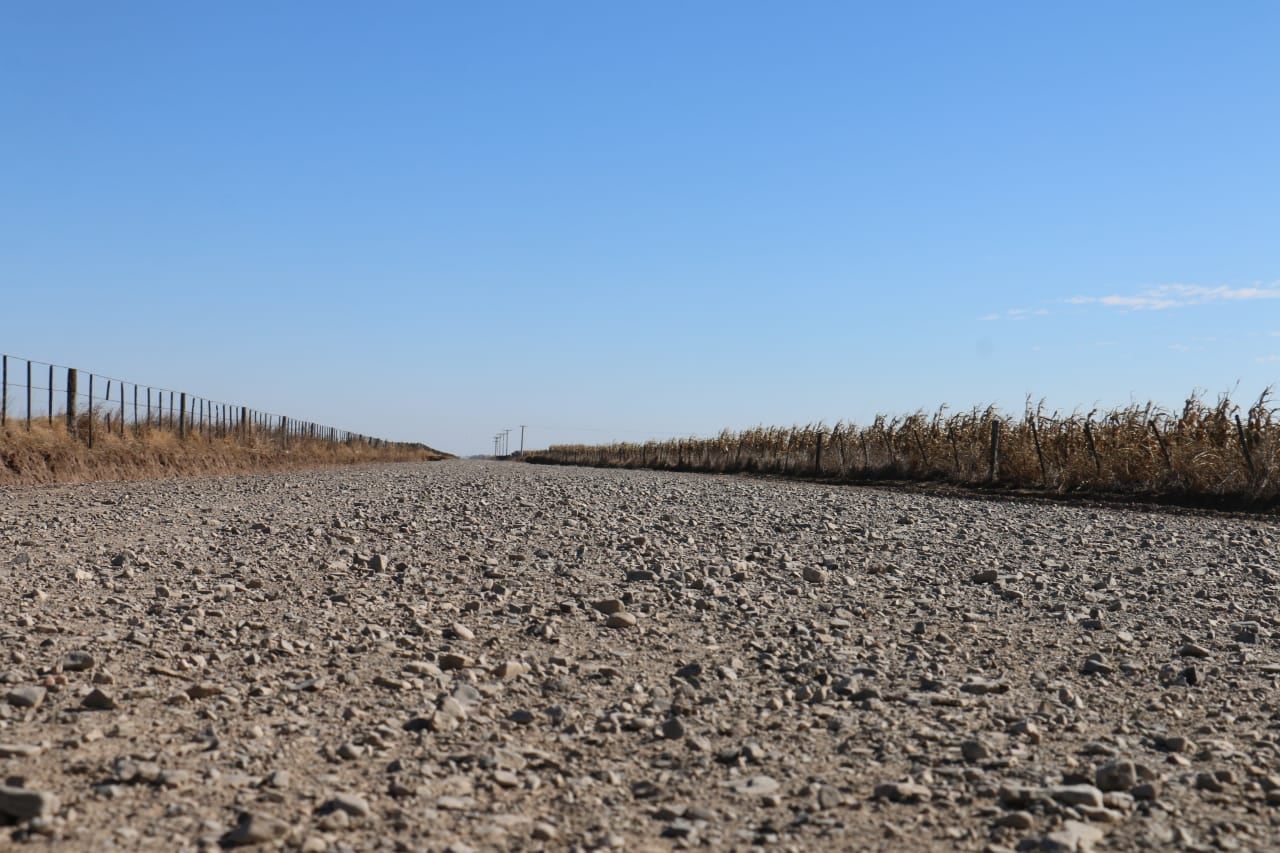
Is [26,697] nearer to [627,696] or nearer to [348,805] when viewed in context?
[348,805]

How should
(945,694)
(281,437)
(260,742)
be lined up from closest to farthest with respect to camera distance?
1. (260,742)
2. (945,694)
3. (281,437)

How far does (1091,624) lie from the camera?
5895 mm

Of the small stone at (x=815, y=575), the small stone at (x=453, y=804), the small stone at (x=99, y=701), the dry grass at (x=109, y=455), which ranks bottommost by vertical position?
the small stone at (x=453, y=804)

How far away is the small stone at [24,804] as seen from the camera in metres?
2.77

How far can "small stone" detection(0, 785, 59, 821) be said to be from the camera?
277cm

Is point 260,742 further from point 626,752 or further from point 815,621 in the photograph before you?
point 815,621

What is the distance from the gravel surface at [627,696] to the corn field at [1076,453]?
389 inches

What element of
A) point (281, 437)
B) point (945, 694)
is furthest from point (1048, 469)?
point (281, 437)

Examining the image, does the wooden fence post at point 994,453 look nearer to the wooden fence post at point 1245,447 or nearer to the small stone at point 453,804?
the wooden fence post at point 1245,447

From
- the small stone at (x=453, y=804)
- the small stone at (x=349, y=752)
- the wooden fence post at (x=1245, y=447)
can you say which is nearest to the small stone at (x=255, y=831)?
the small stone at (x=453, y=804)

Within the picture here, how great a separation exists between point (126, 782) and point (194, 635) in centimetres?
215

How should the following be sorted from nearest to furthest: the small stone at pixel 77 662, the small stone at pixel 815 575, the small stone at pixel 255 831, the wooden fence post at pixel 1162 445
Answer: the small stone at pixel 255 831
the small stone at pixel 77 662
the small stone at pixel 815 575
the wooden fence post at pixel 1162 445

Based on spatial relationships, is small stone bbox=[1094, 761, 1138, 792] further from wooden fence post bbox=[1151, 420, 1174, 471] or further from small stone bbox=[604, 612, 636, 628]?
wooden fence post bbox=[1151, 420, 1174, 471]

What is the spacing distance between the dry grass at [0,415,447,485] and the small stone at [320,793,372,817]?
51.8ft
